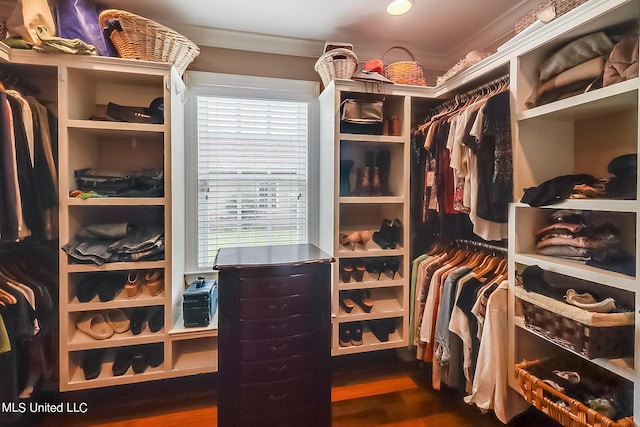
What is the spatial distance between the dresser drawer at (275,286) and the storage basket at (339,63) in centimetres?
127

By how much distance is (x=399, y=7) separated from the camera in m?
1.67

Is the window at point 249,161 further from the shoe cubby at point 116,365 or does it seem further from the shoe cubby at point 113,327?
the shoe cubby at point 116,365

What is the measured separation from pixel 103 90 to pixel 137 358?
5.41ft

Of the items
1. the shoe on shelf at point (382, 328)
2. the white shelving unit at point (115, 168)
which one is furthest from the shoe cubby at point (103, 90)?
the shoe on shelf at point (382, 328)

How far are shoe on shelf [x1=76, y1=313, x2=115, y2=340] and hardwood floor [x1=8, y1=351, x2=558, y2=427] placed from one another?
1.77ft

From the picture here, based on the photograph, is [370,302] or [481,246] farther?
[370,302]

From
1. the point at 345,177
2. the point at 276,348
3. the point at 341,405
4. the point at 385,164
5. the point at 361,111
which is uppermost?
the point at 361,111

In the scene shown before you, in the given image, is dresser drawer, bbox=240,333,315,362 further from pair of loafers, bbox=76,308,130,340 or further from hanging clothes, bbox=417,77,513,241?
hanging clothes, bbox=417,77,513,241

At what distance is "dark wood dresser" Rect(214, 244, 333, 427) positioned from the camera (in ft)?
4.54

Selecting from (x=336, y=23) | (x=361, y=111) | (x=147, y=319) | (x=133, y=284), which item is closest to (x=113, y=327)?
(x=147, y=319)

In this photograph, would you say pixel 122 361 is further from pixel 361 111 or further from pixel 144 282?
pixel 361 111

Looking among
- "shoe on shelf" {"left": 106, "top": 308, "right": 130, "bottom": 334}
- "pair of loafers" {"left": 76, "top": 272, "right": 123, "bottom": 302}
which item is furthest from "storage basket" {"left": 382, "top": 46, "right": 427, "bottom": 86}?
"shoe on shelf" {"left": 106, "top": 308, "right": 130, "bottom": 334}

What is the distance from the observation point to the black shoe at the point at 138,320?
1668 mm

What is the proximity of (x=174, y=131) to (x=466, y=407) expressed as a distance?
241cm
